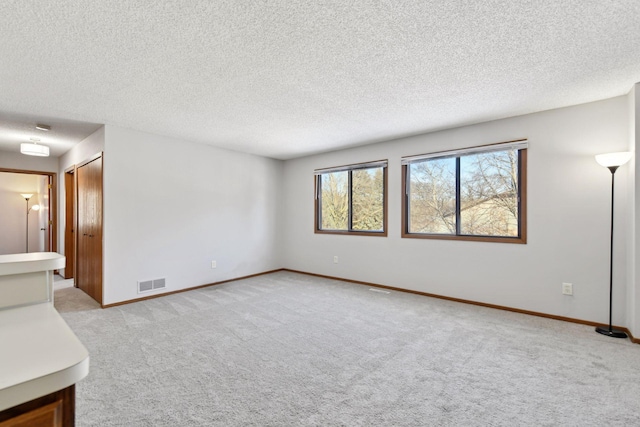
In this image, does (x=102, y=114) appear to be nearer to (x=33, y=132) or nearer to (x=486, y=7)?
(x=33, y=132)

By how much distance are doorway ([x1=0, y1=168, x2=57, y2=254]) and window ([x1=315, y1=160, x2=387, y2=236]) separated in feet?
20.1

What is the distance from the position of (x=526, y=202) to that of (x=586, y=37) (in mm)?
1935

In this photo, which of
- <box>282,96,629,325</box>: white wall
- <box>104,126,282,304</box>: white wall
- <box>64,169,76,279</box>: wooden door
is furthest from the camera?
<box>64,169,76,279</box>: wooden door

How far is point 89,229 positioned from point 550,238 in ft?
19.7

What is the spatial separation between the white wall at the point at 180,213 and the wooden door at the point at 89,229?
211mm

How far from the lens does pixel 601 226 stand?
3029 mm

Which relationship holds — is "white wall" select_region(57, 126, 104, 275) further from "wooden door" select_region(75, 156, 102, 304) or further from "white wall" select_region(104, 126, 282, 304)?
"white wall" select_region(104, 126, 282, 304)

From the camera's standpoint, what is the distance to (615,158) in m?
A: 2.75

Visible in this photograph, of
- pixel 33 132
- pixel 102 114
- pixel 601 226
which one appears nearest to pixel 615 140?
pixel 601 226

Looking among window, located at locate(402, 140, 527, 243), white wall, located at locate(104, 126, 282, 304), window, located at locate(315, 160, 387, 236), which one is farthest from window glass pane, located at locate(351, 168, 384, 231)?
white wall, located at locate(104, 126, 282, 304)

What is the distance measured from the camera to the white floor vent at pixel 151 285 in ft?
13.2

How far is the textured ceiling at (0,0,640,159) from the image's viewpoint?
172 cm

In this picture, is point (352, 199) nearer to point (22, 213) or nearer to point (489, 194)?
point (489, 194)

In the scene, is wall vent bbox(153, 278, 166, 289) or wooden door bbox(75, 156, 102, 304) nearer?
wooden door bbox(75, 156, 102, 304)
